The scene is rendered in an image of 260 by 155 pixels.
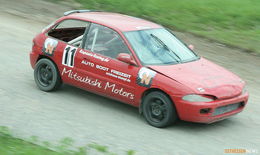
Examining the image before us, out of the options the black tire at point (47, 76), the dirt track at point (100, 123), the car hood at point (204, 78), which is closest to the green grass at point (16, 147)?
the dirt track at point (100, 123)

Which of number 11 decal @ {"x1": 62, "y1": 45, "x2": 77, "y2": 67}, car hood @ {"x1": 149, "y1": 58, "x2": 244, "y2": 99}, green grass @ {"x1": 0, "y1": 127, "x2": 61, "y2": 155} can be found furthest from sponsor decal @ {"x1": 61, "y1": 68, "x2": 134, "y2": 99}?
green grass @ {"x1": 0, "y1": 127, "x2": 61, "y2": 155}

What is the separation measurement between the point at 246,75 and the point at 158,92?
4.68m

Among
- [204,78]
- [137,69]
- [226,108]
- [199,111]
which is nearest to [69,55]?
[137,69]

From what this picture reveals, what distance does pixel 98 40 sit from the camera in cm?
938

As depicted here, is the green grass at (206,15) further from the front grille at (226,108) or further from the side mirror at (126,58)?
the side mirror at (126,58)

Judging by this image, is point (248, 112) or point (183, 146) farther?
point (248, 112)

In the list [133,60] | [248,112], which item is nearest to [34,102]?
[133,60]

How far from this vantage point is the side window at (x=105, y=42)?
358 inches

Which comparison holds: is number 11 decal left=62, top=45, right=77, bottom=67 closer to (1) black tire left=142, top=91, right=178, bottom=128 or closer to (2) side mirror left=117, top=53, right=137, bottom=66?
(2) side mirror left=117, top=53, right=137, bottom=66

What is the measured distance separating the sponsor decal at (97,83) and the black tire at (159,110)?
0.38 m

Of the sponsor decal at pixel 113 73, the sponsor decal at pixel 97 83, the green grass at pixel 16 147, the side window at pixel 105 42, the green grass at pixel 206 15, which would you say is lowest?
the green grass at pixel 16 147

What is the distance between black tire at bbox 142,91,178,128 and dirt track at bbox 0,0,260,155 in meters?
0.14

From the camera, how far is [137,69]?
8664 mm

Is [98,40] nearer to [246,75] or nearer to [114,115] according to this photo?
[114,115]
